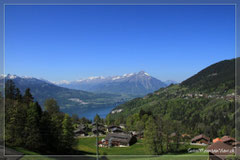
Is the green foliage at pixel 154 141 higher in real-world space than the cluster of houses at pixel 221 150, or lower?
lower

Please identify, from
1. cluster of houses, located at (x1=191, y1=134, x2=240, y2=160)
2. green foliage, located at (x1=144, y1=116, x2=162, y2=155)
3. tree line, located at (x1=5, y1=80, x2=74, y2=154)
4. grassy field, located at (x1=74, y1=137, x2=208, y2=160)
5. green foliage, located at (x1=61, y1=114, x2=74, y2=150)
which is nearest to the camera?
cluster of houses, located at (x1=191, y1=134, x2=240, y2=160)

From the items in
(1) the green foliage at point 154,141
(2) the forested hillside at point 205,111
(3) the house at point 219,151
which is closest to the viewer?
(3) the house at point 219,151

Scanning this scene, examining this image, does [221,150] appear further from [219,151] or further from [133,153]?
[133,153]

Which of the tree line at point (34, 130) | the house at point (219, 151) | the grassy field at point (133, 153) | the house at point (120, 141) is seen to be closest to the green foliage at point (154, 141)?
the grassy field at point (133, 153)

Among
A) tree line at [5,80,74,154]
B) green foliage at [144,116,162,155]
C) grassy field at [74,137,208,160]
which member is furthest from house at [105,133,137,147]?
tree line at [5,80,74,154]

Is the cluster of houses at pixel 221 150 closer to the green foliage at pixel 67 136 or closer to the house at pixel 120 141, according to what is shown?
the green foliage at pixel 67 136

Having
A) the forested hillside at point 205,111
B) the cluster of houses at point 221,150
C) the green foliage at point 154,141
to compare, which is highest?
the cluster of houses at point 221,150

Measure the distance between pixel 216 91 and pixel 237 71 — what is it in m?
156

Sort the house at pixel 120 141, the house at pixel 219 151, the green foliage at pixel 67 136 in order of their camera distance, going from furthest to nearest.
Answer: the house at pixel 120 141
the green foliage at pixel 67 136
the house at pixel 219 151

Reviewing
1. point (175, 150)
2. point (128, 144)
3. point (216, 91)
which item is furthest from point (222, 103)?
point (175, 150)

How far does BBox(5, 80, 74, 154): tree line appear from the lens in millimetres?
17130

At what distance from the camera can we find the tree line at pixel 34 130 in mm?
A: 17130

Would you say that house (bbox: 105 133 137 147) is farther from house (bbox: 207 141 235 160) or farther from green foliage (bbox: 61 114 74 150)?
house (bbox: 207 141 235 160)

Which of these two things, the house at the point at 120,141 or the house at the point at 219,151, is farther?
the house at the point at 120,141
